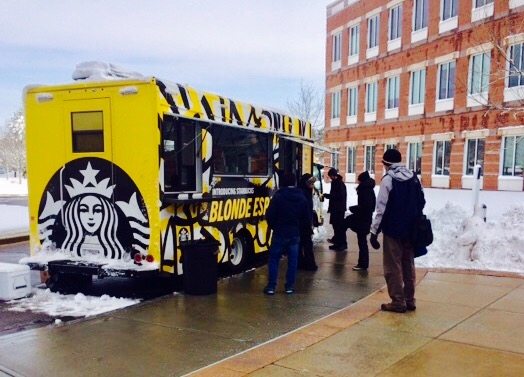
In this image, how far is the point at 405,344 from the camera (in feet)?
16.5

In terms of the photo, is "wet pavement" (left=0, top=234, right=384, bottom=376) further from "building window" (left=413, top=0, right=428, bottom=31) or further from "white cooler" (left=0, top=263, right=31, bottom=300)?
"building window" (left=413, top=0, right=428, bottom=31)

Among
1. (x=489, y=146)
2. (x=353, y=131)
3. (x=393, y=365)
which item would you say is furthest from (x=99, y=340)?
(x=353, y=131)

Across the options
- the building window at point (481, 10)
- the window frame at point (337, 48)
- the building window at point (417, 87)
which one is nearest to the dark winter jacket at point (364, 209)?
the building window at point (481, 10)

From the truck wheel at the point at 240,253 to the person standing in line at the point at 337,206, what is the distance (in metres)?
2.55

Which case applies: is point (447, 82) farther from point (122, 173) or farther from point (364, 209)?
point (122, 173)

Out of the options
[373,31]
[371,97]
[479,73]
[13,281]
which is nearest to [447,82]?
[479,73]

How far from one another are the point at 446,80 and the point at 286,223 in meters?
20.7

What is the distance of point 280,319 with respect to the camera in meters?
6.03

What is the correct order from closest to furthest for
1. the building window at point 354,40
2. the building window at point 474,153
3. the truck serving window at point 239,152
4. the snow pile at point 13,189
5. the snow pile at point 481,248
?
the truck serving window at point 239,152 < the snow pile at point 481,248 < the building window at point 474,153 < the building window at point 354,40 < the snow pile at point 13,189

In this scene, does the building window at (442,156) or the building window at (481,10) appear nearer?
the building window at (481,10)

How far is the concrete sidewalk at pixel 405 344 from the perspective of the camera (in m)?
4.43

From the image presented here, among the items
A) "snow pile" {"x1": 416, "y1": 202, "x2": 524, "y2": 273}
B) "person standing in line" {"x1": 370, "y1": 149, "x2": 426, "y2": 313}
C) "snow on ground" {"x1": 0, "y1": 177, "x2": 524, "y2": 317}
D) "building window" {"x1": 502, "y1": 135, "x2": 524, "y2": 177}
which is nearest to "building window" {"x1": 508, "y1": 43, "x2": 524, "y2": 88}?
"building window" {"x1": 502, "y1": 135, "x2": 524, "y2": 177}

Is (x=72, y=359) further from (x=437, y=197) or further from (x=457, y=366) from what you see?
(x=437, y=197)

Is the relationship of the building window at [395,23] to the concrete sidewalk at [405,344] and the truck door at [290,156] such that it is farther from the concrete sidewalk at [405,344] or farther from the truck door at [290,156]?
the concrete sidewalk at [405,344]
